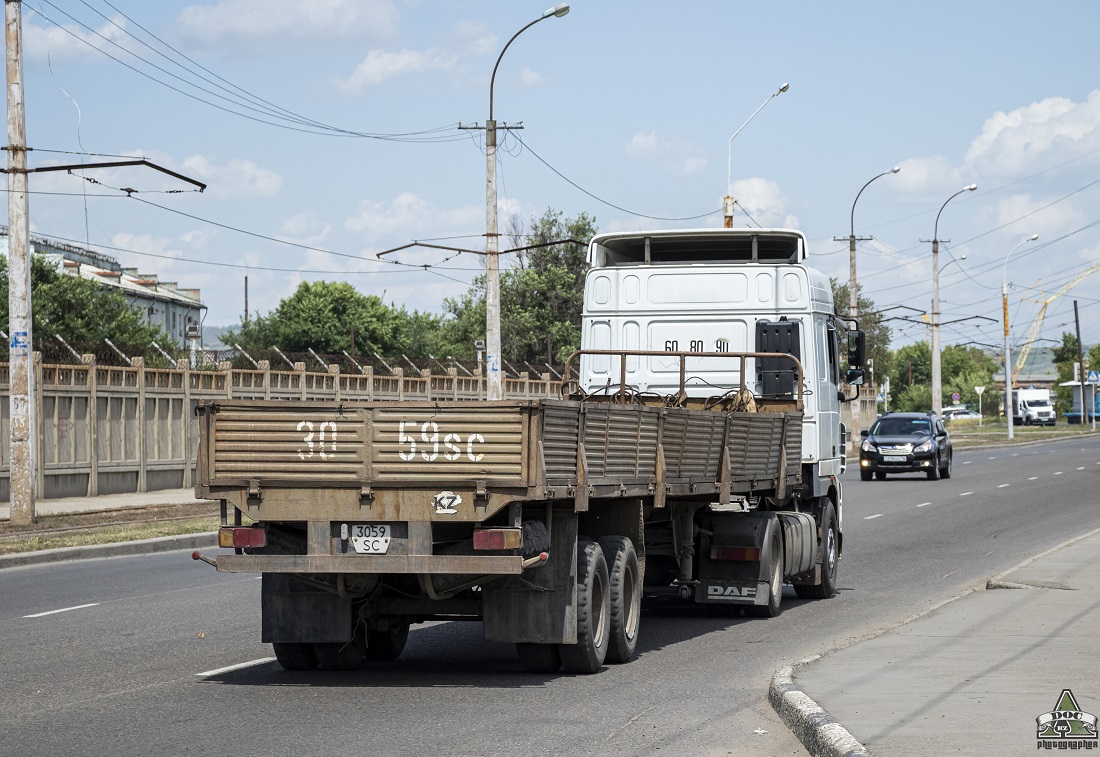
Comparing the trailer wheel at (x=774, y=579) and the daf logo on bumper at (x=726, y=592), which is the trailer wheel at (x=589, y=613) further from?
the trailer wheel at (x=774, y=579)

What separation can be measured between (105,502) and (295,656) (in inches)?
737

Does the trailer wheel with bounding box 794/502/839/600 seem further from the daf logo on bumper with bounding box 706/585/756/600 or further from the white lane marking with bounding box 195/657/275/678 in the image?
the white lane marking with bounding box 195/657/275/678

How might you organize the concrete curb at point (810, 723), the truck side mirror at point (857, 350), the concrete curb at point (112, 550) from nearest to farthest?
the concrete curb at point (810, 723) → the truck side mirror at point (857, 350) → the concrete curb at point (112, 550)

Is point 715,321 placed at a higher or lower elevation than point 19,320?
lower

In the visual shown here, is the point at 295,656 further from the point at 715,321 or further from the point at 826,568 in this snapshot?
the point at 826,568

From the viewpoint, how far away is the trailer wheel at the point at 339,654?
412 inches

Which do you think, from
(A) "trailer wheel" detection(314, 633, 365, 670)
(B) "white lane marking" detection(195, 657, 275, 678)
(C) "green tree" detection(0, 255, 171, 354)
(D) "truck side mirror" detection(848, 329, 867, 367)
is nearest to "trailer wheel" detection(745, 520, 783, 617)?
(D) "truck side mirror" detection(848, 329, 867, 367)

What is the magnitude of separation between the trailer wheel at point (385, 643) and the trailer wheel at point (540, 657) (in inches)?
44.2

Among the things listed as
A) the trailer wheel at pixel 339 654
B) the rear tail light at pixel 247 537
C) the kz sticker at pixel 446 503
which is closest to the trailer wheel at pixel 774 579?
the trailer wheel at pixel 339 654

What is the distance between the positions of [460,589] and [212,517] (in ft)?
54.0

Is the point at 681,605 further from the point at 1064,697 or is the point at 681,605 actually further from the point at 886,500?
the point at 886,500

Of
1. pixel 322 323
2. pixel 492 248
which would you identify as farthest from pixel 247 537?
pixel 322 323

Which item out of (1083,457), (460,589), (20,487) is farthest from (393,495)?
(1083,457)

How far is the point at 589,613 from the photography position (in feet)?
32.5
